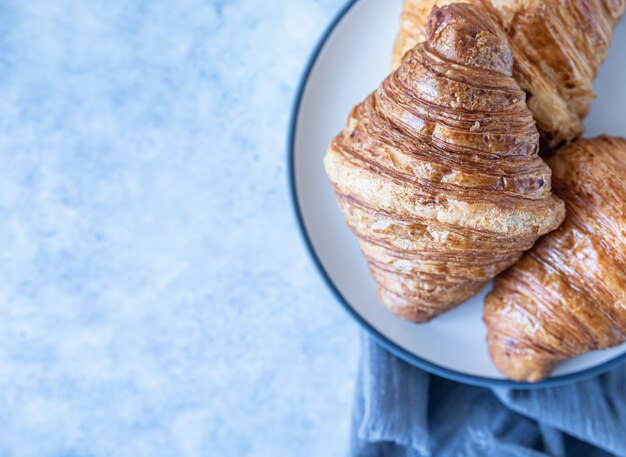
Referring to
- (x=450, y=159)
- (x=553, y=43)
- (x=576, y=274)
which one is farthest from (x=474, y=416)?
(x=553, y=43)

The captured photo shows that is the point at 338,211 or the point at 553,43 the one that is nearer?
the point at 553,43

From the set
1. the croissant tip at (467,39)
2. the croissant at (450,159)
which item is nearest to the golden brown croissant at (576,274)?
the croissant at (450,159)

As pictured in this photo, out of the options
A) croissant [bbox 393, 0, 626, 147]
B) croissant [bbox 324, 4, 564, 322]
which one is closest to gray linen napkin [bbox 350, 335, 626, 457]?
croissant [bbox 324, 4, 564, 322]

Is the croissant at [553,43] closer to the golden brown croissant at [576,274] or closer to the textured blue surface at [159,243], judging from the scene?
the golden brown croissant at [576,274]

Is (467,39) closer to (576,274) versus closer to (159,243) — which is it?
(576,274)

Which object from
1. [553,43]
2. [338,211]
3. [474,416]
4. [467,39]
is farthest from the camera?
[474,416]

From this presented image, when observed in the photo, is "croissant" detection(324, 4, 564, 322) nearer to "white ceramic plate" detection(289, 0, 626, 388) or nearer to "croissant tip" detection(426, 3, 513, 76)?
"croissant tip" detection(426, 3, 513, 76)

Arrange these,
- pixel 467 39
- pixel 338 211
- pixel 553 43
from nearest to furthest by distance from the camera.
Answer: pixel 467 39, pixel 553 43, pixel 338 211

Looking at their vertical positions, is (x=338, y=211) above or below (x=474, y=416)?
above
